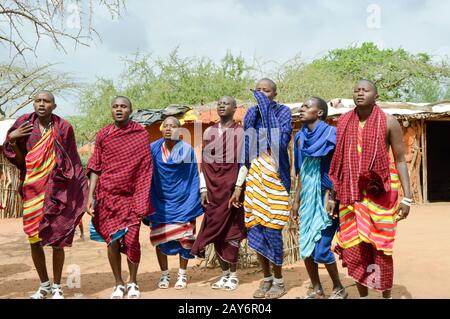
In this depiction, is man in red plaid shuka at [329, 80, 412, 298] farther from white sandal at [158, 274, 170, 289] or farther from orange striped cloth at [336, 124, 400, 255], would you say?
white sandal at [158, 274, 170, 289]

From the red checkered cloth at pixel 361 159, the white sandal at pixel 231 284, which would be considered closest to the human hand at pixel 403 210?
the red checkered cloth at pixel 361 159

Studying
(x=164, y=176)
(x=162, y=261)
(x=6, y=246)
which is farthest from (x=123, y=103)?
(x=6, y=246)

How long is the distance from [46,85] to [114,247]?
17466 mm

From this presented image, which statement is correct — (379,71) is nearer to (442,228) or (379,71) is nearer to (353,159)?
(442,228)

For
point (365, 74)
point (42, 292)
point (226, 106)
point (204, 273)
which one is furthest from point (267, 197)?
point (365, 74)

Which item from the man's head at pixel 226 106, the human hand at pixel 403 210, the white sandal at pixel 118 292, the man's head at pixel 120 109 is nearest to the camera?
the human hand at pixel 403 210

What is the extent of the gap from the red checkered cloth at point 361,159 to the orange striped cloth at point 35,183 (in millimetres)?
2474

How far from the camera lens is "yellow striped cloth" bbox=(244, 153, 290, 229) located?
4762 millimetres

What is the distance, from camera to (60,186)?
464 cm

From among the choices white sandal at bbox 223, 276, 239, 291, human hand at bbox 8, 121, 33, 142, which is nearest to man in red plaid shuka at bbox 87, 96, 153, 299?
human hand at bbox 8, 121, 33, 142

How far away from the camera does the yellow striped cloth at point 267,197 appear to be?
4762 millimetres

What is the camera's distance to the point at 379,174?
3.85 m

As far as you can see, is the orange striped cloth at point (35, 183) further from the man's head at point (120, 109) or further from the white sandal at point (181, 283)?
the white sandal at point (181, 283)

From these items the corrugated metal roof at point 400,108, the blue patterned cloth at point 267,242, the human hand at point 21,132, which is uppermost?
the corrugated metal roof at point 400,108
